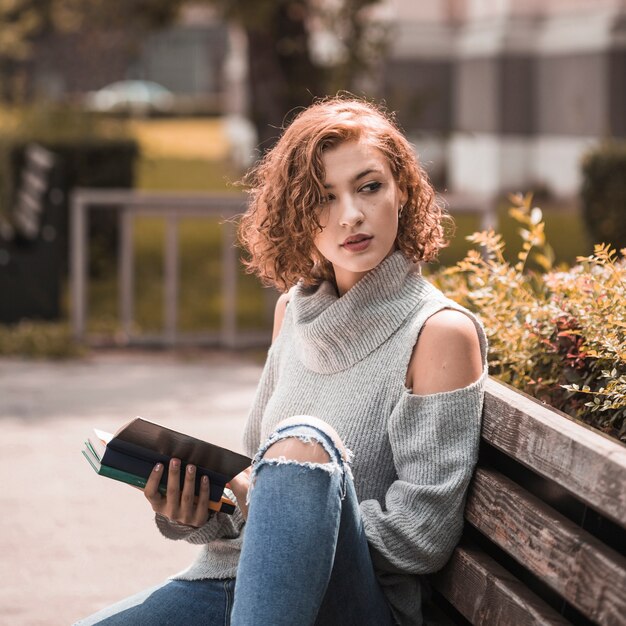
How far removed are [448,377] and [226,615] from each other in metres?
0.72

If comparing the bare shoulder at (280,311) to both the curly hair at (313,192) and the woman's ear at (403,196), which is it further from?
the woman's ear at (403,196)

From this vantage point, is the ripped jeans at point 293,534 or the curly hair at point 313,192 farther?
the curly hair at point 313,192

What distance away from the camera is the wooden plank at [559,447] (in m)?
1.93

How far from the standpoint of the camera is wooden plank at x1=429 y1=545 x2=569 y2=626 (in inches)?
85.7

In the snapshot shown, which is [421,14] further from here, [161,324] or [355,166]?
[355,166]

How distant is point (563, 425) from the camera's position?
214 cm

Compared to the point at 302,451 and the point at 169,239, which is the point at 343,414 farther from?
the point at 169,239

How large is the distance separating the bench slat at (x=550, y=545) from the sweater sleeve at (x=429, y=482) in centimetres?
5

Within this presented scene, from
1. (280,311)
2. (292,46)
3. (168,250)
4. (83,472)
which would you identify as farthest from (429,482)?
(292,46)

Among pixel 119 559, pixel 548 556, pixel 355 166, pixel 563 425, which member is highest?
pixel 355 166

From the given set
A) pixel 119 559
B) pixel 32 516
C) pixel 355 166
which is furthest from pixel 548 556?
pixel 32 516

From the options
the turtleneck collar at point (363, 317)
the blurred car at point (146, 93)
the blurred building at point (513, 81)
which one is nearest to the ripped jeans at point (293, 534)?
the turtleneck collar at point (363, 317)

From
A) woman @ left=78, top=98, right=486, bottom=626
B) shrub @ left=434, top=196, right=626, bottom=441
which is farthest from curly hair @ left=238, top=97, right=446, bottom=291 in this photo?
shrub @ left=434, top=196, right=626, bottom=441

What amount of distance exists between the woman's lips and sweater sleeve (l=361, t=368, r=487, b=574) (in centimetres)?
39
